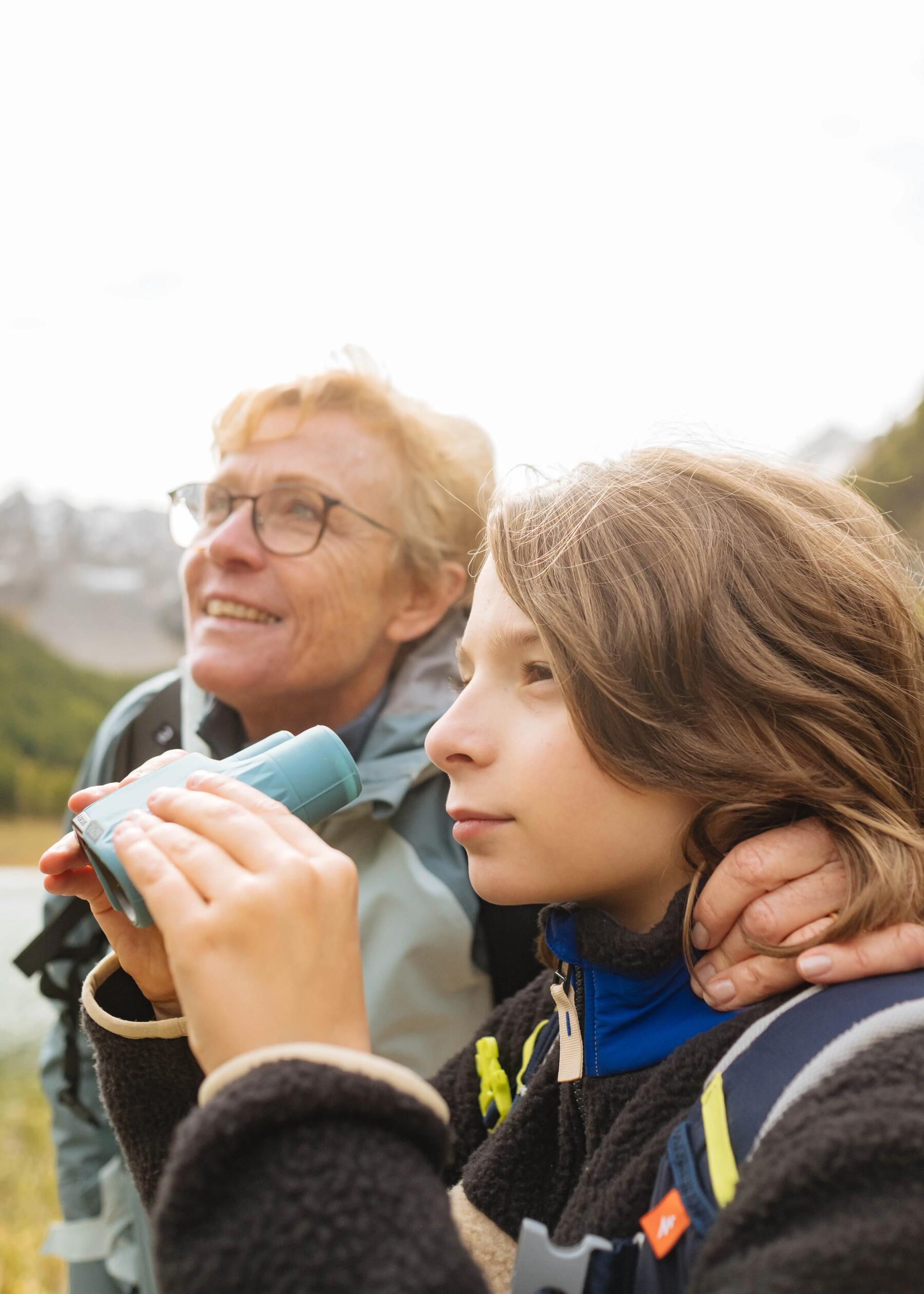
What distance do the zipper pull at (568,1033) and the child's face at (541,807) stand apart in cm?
11

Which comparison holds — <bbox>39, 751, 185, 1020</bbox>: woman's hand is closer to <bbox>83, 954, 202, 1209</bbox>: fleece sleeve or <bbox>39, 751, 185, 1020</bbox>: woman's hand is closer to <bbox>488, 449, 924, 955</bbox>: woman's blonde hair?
<bbox>83, 954, 202, 1209</bbox>: fleece sleeve

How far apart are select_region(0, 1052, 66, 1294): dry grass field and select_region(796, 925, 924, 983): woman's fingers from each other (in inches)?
136

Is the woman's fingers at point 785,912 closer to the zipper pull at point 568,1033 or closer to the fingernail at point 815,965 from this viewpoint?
the fingernail at point 815,965

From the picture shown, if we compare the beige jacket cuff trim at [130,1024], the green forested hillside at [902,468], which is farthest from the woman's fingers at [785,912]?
the green forested hillside at [902,468]

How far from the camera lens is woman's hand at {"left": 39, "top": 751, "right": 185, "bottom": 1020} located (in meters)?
1.32

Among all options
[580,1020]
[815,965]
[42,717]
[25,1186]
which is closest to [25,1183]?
[25,1186]

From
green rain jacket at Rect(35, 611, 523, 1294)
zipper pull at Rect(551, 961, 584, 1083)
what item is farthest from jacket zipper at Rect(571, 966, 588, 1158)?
green rain jacket at Rect(35, 611, 523, 1294)

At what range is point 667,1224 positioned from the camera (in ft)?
3.03

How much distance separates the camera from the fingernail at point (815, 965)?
1017 mm

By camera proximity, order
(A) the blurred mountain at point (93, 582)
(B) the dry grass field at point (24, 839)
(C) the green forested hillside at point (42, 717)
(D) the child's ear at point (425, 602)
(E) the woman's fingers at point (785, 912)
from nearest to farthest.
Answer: (E) the woman's fingers at point (785, 912), (D) the child's ear at point (425, 602), (B) the dry grass field at point (24, 839), (C) the green forested hillside at point (42, 717), (A) the blurred mountain at point (93, 582)

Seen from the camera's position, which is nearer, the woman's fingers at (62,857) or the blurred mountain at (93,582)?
the woman's fingers at (62,857)

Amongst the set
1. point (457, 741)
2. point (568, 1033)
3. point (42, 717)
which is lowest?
point (42, 717)

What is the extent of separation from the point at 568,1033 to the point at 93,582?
1668 centimetres

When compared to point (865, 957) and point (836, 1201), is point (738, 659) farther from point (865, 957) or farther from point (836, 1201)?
point (836, 1201)
